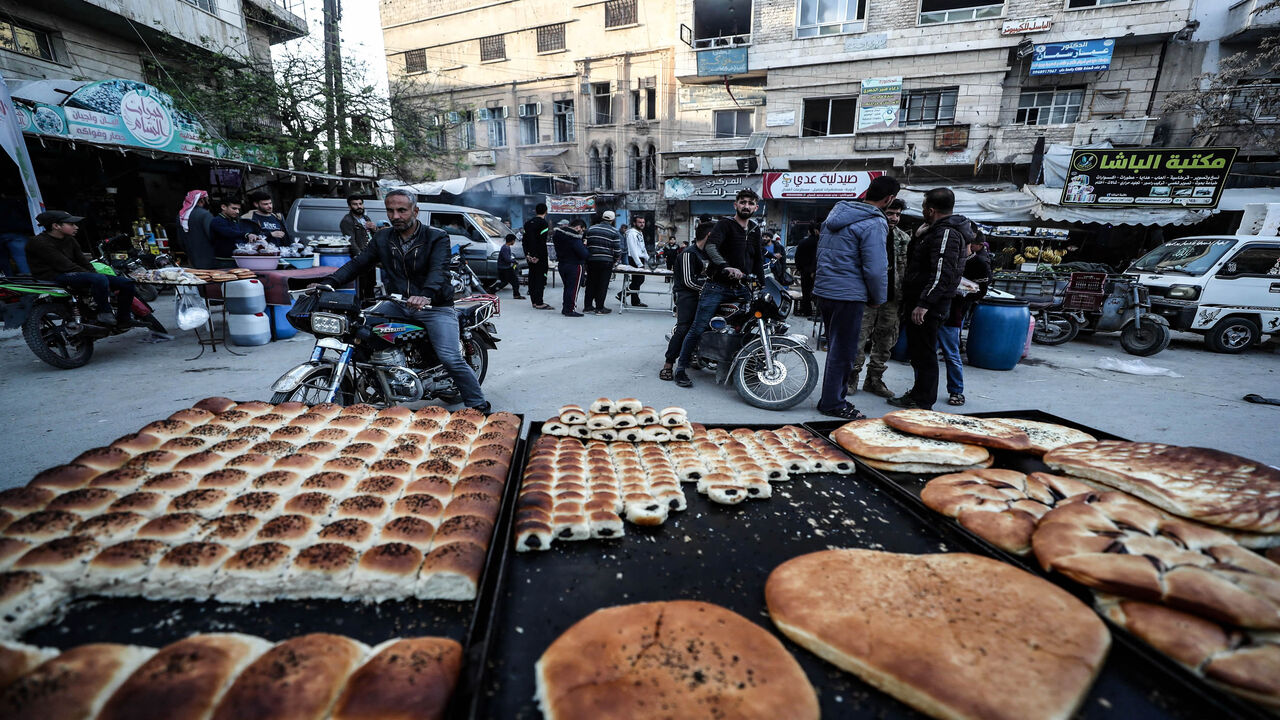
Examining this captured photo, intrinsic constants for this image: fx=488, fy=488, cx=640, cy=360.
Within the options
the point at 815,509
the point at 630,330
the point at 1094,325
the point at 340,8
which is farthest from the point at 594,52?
the point at 815,509

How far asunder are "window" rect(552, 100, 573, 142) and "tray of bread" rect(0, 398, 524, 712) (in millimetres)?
28172

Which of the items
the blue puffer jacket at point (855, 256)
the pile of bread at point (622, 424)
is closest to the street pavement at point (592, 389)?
the blue puffer jacket at point (855, 256)

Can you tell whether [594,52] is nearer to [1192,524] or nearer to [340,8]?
[340,8]

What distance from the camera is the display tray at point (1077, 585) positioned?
99 centimetres

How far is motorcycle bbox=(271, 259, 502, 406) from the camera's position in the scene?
352 centimetres

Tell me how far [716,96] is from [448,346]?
2219 cm

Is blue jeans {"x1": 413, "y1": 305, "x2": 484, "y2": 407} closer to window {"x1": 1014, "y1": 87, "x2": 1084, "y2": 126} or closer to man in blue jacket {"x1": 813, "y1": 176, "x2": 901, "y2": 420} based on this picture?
man in blue jacket {"x1": 813, "y1": 176, "x2": 901, "y2": 420}

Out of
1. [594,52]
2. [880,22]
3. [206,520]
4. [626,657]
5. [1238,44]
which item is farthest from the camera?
[594,52]

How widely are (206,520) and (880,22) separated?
22795 millimetres

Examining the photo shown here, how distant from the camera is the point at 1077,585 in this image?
1.34 m

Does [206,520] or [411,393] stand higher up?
[206,520]

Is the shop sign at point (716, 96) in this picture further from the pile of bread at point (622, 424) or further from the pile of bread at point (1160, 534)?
the pile of bread at point (1160, 534)

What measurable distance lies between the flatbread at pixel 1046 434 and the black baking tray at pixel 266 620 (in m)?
2.35

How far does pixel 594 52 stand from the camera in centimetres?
2548
